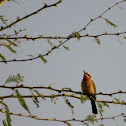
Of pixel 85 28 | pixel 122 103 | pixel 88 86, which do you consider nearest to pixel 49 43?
pixel 85 28

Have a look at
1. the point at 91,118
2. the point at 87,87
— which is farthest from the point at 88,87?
the point at 91,118

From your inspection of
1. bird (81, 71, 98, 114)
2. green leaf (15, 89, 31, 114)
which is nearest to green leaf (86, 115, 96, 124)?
green leaf (15, 89, 31, 114)

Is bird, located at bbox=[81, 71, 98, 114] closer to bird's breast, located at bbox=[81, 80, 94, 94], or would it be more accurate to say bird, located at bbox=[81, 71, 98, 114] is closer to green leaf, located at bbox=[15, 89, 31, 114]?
bird's breast, located at bbox=[81, 80, 94, 94]

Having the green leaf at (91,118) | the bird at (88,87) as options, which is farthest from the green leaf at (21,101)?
the bird at (88,87)

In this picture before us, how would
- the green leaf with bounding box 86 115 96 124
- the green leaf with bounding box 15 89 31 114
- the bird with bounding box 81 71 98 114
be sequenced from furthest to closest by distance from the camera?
the bird with bounding box 81 71 98 114, the green leaf with bounding box 86 115 96 124, the green leaf with bounding box 15 89 31 114

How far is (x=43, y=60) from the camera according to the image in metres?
2.94

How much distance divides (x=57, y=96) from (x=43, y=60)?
51 centimetres

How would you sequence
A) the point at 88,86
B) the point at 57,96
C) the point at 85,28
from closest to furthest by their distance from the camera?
1. the point at 57,96
2. the point at 85,28
3. the point at 88,86

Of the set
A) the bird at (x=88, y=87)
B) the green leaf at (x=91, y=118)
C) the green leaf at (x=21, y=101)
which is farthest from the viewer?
the bird at (x=88, y=87)

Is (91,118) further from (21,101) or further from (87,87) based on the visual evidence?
(87,87)

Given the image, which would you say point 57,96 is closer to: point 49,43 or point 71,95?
point 71,95

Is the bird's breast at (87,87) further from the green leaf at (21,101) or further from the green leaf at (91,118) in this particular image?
the green leaf at (21,101)

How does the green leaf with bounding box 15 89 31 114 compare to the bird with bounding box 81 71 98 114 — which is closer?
the green leaf with bounding box 15 89 31 114

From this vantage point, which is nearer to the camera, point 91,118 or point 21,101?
point 21,101
